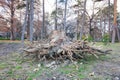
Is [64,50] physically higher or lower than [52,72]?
higher

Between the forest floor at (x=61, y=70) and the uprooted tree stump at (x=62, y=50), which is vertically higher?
the uprooted tree stump at (x=62, y=50)

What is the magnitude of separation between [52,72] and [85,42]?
5.12 ft

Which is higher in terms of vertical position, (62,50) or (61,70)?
(62,50)

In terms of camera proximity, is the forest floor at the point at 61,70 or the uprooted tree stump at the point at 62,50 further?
the uprooted tree stump at the point at 62,50

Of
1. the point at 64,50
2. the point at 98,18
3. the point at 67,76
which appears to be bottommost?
the point at 67,76

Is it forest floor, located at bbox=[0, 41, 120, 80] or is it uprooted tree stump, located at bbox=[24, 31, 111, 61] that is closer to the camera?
forest floor, located at bbox=[0, 41, 120, 80]

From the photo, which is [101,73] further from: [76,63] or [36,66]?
[36,66]

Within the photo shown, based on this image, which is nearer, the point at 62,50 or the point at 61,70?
the point at 61,70

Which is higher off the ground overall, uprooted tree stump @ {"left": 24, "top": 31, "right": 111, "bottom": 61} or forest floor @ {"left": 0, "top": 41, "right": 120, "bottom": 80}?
uprooted tree stump @ {"left": 24, "top": 31, "right": 111, "bottom": 61}

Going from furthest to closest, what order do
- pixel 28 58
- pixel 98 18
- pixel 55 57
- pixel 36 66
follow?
pixel 98 18 → pixel 28 58 → pixel 55 57 → pixel 36 66

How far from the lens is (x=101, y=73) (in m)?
4.34

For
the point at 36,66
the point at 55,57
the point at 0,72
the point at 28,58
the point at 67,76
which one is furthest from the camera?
the point at 28,58

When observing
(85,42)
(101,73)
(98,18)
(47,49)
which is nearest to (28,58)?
(47,49)

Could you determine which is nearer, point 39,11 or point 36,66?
point 36,66
